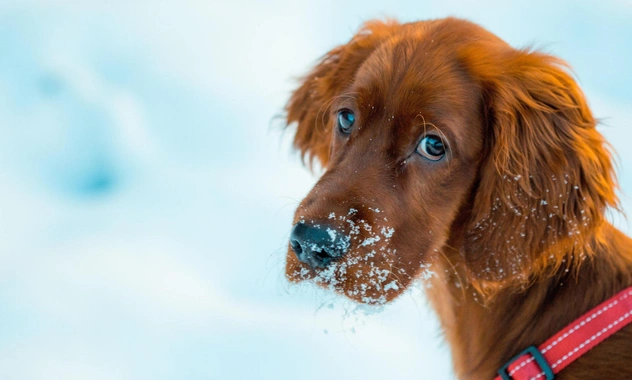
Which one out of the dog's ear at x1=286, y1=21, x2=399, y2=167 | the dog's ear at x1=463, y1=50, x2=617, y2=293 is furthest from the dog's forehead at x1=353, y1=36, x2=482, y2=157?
the dog's ear at x1=286, y1=21, x2=399, y2=167

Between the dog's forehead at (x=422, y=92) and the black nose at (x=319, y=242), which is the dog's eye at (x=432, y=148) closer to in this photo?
the dog's forehead at (x=422, y=92)

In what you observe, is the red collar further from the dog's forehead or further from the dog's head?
the dog's forehead

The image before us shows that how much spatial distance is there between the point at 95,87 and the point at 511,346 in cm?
429

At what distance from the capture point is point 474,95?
2828 millimetres

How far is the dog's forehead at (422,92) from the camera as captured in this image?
2.73 m

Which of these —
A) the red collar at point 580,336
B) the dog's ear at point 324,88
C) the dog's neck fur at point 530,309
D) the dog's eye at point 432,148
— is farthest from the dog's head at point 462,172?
the dog's ear at point 324,88

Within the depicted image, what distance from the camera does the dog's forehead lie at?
2729 mm

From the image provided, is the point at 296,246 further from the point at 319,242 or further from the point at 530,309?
the point at 530,309

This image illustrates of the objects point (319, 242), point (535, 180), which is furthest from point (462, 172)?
point (319, 242)

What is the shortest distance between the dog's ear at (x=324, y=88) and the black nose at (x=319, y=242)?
971 millimetres

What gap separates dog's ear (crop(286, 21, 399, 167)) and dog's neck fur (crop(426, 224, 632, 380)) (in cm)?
101

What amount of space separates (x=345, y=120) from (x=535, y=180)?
88cm

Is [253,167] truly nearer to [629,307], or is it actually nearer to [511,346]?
[511,346]

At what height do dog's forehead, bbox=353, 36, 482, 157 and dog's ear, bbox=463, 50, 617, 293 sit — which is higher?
dog's forehead, bbox=353, 36, 482, 157
